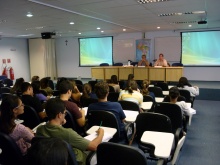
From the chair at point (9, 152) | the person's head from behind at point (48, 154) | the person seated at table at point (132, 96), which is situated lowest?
the chair at point (9, 152)

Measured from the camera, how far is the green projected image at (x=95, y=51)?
1164 centimetres

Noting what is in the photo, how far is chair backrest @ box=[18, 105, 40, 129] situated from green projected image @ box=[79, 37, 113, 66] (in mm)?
8789

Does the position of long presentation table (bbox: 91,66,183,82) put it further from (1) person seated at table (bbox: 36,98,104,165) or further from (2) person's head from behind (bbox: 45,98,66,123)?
(2) person's head from behind (bbox: 45,98,66,123)

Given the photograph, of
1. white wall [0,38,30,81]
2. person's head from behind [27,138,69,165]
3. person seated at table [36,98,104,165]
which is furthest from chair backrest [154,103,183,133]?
white wall [0,38,30,81]

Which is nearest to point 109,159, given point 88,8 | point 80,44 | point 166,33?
point 88,8

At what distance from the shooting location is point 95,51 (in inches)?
468

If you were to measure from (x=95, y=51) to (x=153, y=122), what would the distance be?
9617 millimetres

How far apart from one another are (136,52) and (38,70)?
6.02 metres

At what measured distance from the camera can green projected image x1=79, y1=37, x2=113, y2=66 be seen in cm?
1164

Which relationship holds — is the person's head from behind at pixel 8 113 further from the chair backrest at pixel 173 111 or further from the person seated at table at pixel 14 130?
the chair backrest at pixel 173 111

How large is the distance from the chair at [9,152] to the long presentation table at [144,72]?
6779 millimetres

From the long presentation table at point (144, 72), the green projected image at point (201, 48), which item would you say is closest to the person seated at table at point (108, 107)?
the long presentation table at point (144, 72)

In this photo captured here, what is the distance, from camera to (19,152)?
1.90m

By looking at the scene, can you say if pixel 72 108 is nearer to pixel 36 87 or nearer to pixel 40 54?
pixel 36 87
